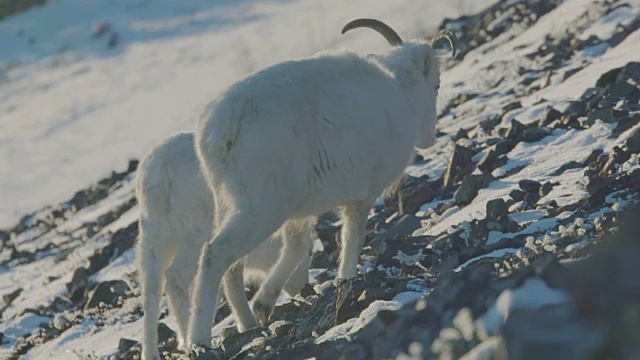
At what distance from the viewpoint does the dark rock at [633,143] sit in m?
10.9

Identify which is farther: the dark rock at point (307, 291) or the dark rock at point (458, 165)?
the dark rock at point (458, 165)

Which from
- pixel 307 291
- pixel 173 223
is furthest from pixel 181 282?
pixel 307 291

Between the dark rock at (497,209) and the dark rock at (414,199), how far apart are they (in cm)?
263

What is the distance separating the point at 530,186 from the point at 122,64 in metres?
36.2

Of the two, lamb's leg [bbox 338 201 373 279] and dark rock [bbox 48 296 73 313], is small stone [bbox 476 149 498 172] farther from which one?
dark rock [bbox 48 296 73 313]

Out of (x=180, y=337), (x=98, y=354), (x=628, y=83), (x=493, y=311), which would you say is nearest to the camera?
(x=493, y=311)

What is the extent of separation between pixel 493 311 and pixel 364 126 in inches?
198

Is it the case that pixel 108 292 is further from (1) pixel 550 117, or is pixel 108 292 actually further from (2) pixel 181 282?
(1) pixel 550 117

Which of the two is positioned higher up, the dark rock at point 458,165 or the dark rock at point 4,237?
the dark rock at point 458,165

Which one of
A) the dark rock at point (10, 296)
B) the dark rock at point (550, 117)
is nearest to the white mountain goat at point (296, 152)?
the dark rock at point (550, 117)

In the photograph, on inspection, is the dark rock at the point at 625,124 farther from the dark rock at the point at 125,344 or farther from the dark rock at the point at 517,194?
the dark rock at the point at 125,344

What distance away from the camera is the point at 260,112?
838cm

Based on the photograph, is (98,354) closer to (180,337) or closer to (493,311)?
A: (180,337)

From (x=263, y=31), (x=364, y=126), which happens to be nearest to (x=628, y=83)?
(x=364, y=126)
